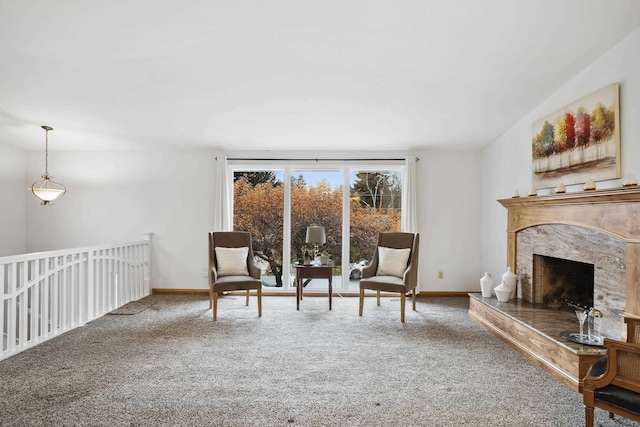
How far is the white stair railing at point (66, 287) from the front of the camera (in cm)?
316

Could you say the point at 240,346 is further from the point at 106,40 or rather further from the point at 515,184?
the point at 515,184

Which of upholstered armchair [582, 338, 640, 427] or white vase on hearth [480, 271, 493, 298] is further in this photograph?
white vase on hearth [480, 271, 493, 298]

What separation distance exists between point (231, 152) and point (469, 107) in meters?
3.29

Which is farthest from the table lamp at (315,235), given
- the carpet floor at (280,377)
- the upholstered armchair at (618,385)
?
the upholstered armchair at (618,385)

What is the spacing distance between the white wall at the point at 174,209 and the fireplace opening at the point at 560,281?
5.28 ft

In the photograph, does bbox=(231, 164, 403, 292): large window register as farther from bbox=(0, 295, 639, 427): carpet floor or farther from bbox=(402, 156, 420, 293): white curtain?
bbox=(0, 295, 639, 427): carpet floor

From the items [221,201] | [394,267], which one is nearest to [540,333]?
[394,267]

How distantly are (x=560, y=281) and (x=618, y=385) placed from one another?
237 cm

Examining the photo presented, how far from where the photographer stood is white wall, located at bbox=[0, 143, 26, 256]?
5.41m

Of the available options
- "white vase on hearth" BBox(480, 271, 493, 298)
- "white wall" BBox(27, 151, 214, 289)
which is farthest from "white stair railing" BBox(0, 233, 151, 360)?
"white vase on hearth" BBox(480, 271, 493, 298)

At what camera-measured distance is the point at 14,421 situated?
2125mm

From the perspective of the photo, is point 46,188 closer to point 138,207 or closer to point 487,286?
point 138,207

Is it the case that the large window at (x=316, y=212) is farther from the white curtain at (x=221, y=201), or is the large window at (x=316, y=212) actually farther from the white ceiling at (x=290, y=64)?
the white ceiling at (x=290, y=64)

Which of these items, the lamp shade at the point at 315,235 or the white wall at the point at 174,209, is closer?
the lamp shade at the point at 315,235
